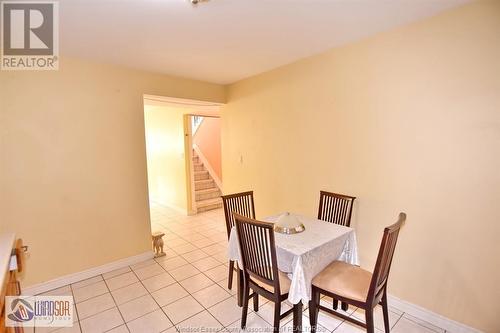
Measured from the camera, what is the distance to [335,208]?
7.73 ft

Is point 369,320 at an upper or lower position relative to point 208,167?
lower

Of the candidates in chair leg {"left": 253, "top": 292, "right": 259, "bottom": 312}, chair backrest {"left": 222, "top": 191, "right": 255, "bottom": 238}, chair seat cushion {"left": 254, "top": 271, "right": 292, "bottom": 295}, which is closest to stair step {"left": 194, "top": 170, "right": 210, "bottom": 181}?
chair backrest {"left": 222, "top": 191, "right": 255, "bottom": 238}

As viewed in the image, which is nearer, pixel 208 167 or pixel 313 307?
pixel 313 307

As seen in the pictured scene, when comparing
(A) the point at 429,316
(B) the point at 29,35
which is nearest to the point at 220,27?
(B) the point at 29,35

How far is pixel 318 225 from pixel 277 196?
1.11 metres

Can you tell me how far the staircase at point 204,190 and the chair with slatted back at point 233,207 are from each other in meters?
2.71

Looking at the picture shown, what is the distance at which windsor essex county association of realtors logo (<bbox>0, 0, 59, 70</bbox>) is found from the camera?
5.28ft

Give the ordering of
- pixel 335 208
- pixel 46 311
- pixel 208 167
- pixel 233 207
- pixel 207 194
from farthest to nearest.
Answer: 1. pixel 208 167
2. pixel 207 194
3. pixel 233 207
4. pixel 335 208
5. pixel 46 311

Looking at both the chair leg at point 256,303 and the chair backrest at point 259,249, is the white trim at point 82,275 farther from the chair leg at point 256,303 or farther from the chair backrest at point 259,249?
the chair backrest at point 259,249

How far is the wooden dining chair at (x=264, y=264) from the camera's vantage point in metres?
1.54

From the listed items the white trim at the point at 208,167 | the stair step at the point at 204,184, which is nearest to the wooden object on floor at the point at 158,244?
the stair step at the point at 204,184

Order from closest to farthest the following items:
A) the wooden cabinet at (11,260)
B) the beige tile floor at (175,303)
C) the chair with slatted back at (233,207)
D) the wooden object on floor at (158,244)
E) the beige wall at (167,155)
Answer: the wooden cabinet at (11,260) < the beige tile floor at (175,303) < the chair with slatted back at (233,207) < the wooden object on floor at (158,244) < the beige wall at (167,155)

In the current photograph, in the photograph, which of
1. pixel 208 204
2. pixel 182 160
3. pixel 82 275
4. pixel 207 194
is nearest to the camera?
pixel 82 275

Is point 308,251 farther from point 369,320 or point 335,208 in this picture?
point 335,208
